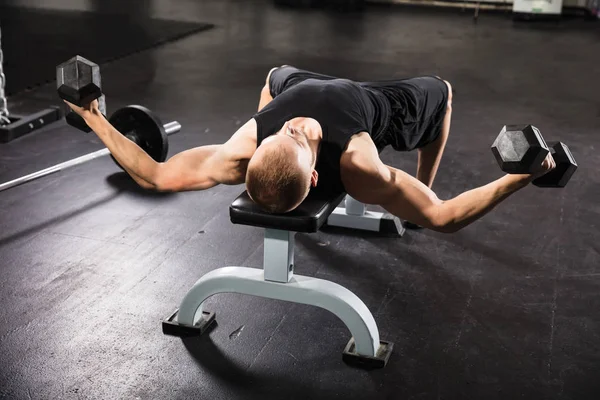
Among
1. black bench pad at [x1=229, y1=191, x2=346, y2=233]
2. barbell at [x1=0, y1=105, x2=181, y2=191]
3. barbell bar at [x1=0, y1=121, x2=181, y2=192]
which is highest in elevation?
black bench pad at [x1=229, y1=191, x2=346, y2=233]

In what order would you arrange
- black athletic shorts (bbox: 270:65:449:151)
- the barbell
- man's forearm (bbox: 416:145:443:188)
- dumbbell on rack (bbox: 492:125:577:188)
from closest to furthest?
1. dumbbell on rack (bbox: 492:125:577:188)
2. black athletic shorts (bbox: 270:65:449:151)
3. man's forearm (bbox: 416:145:443:188)
4. the barbell

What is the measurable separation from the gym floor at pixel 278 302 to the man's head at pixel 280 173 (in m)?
0.50

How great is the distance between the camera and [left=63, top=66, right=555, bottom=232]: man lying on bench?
181 cm

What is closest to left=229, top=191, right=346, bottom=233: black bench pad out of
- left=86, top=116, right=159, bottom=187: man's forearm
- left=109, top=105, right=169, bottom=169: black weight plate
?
left=86, top=116, right=159, bottom=187: man's forearm

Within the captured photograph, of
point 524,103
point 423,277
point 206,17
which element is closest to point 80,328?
point 423,277

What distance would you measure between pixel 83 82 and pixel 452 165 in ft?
6.68

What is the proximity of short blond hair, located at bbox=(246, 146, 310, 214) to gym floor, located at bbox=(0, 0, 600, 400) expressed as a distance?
0.50 metres

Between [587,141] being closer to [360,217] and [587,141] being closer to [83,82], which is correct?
[360,217]

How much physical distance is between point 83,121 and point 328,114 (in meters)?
0.67

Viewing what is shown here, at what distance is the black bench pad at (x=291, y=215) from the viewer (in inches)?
74.4

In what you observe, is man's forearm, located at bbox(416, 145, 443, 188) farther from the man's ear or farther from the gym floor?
the man's ear

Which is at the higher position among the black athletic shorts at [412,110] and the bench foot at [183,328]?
the black athletic shorts at [412,110]

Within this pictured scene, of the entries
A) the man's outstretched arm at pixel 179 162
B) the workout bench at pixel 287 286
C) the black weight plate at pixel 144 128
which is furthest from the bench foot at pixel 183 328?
the black weight plate at pixel 144 128

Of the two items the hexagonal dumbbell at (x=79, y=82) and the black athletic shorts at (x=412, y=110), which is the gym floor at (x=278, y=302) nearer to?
the black athletic shorts at (x=412, y=110)
